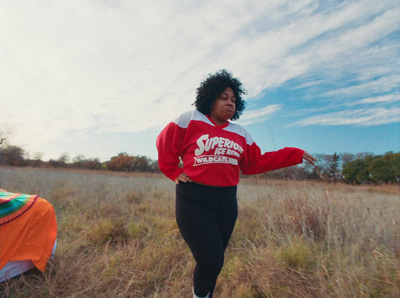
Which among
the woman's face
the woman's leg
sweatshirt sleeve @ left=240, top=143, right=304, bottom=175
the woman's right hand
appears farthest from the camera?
sweatshirt sleeve @ left=240, top=143, right=304, bottom=175

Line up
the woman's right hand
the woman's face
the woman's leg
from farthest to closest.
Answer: the woman's face → the woman's right hand → the woman's leg

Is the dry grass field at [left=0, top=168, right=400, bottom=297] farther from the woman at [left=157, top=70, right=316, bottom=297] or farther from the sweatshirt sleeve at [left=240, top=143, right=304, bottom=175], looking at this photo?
the sweatshirt sleeve at [left=240, top=143, right=304, bottom=175]

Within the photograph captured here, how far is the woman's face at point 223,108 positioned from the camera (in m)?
1.88

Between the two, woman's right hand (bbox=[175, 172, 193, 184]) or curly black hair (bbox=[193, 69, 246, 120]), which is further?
curly black hair (bbox=[193, 69, 246, 120])

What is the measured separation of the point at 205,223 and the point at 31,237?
1.80 m

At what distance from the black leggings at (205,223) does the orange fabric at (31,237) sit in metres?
1.52

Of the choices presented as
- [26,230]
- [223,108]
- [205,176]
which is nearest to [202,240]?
[205,176]

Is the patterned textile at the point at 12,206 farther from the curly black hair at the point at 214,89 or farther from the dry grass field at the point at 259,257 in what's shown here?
the curly black hair at the point at 214,89

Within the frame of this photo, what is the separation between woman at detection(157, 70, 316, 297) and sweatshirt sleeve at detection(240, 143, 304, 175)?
127mm

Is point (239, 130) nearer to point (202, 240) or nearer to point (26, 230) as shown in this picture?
point (202, 240)

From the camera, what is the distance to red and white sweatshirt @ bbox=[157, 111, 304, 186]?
1677 millimetres

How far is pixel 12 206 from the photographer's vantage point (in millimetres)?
2031

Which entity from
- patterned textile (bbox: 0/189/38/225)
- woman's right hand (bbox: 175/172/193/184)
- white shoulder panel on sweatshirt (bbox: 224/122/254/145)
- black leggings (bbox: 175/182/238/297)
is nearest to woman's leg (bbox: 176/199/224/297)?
black leggings (bbox: 175/182/238/297)

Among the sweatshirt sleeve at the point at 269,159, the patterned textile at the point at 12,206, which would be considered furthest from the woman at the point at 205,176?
the patterned textile at the point at 12,206
